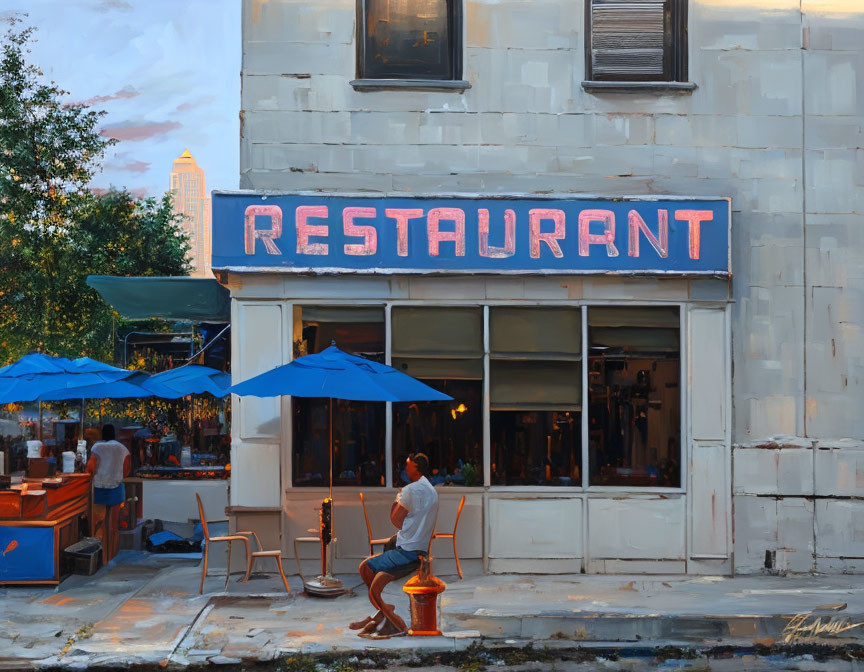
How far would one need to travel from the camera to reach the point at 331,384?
10.2 m

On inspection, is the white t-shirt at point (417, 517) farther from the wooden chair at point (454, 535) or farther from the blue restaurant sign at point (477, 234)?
the blue restaurant sign at point (477, 234)

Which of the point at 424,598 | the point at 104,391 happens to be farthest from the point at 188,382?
the point at 424,598

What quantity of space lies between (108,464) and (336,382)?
5.25 metres

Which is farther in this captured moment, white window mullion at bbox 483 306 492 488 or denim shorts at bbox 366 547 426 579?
white window mullion at bbox 483 306 492 488

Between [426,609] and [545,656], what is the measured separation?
1.08 m

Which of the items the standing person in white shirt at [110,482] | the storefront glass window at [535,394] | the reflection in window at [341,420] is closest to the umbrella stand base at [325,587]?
the reflection in window at [341,420]

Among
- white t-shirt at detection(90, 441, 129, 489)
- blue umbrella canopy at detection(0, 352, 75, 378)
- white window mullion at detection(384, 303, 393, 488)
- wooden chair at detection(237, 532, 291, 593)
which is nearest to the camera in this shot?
wooden chair at detection(237, 532, 291, 593)

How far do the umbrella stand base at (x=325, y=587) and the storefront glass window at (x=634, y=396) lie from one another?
10.5ft

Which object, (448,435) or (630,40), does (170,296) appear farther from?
(630,40)

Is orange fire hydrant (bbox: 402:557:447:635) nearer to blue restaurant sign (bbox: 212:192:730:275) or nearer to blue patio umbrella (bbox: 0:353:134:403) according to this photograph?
blue restaurant sign (bbox: 212:192:730:275)

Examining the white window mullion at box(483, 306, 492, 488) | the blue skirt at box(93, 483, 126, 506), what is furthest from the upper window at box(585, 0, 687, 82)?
the blue skirt at box(93, 483, 126, 506)

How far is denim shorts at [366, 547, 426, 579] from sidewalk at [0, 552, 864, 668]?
593mm

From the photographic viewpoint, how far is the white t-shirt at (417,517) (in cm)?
940

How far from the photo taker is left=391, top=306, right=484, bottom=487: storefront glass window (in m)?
12.0
